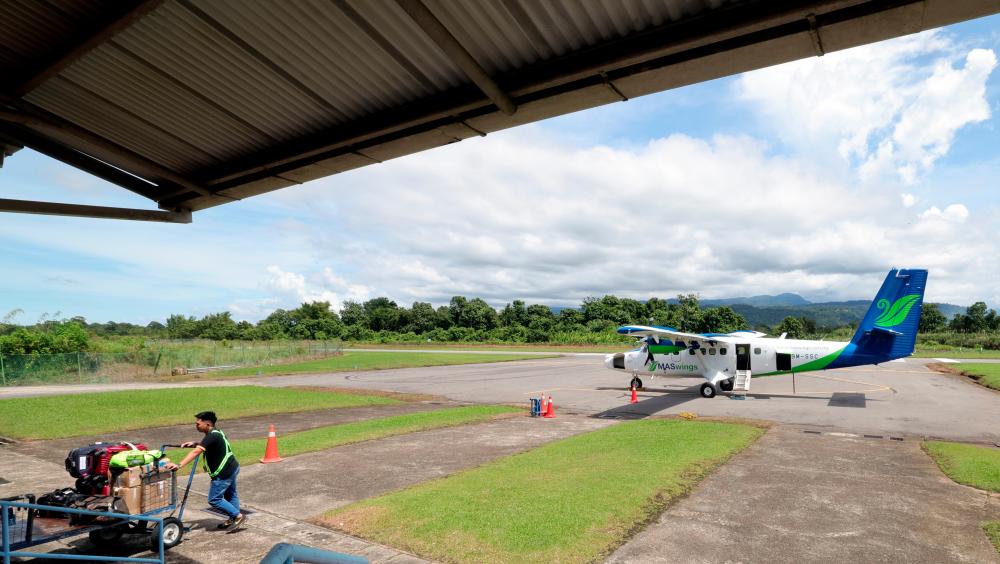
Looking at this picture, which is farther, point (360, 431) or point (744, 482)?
point (360, 431)

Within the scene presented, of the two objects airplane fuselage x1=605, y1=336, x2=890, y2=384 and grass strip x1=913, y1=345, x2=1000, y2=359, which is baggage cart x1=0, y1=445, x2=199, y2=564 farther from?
grass strip x1=913, y1=345, x2=1000, y2=359

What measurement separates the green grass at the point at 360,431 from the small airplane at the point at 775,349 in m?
6.26

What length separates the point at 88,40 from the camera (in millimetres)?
4680

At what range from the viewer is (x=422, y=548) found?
6.42m

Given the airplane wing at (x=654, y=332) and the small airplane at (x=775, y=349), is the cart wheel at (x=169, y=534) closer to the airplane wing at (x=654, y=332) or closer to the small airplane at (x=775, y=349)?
the small airplane at (x=775, y=349)

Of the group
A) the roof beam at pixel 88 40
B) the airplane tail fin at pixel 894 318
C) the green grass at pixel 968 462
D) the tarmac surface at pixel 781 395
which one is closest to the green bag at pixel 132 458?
the roof beam at pixel 88 40

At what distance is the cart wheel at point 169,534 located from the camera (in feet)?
21.6

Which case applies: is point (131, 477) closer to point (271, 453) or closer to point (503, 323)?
point (271, 453)

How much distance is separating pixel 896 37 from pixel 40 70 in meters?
7.66

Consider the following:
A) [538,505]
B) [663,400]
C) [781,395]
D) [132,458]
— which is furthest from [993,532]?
[781,395]

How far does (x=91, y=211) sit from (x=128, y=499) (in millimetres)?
4092

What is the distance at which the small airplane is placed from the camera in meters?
20.1

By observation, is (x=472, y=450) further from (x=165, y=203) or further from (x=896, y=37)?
(x=896, y=37)

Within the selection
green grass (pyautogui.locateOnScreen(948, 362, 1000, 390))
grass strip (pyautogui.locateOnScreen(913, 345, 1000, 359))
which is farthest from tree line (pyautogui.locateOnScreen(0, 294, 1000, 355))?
green grass (pyautogui.locateOnScreen(948, 362, 1000, 390))
